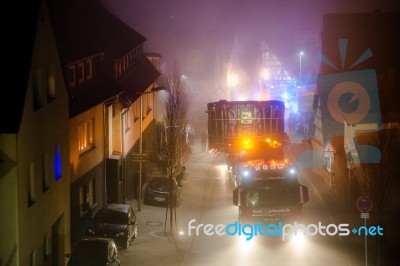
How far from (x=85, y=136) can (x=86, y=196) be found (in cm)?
254

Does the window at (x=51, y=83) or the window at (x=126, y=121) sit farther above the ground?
the window at (x=51, y=83)

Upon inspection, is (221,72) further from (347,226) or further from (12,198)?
(12,198)

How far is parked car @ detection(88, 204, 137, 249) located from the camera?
82.1 feet

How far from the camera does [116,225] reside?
25.5 meters

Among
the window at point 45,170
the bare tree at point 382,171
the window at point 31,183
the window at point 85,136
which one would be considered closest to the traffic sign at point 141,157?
the window at point 85,136

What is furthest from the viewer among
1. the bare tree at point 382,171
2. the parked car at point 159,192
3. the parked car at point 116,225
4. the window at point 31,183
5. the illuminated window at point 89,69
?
the parked car at point 159,192

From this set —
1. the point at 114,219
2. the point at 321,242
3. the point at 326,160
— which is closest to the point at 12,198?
the point at 114,219

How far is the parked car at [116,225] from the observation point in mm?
25036

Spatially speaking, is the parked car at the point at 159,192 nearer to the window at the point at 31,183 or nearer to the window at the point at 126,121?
the window at the point at 126,121

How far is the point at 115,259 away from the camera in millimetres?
20984

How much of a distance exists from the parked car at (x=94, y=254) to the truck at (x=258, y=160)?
19.5 ft

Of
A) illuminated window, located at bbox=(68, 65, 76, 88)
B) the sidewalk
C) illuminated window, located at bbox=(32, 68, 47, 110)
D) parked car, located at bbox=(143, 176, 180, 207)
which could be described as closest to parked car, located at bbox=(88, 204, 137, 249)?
the sidewalk

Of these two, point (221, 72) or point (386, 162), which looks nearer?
point (386, 162)

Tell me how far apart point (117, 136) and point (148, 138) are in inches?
499
